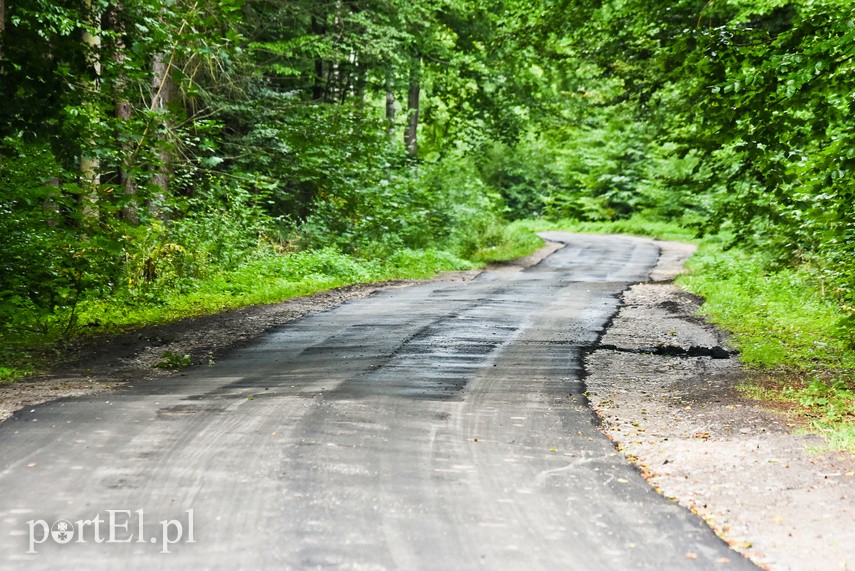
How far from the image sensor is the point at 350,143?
2303 cm

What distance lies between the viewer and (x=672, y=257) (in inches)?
1223

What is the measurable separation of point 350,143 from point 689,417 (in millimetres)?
17191

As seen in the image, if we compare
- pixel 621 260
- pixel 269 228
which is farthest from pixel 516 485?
pixel 621 260

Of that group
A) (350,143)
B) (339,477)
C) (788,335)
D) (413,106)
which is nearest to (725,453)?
(339,477)

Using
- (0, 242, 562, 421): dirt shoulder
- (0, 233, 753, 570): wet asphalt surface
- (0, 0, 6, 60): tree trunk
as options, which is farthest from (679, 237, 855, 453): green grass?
(0, 0, 6, 60): tree trunk

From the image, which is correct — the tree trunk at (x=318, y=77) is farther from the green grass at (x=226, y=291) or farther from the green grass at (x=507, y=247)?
the green grass at (x=507, y=247)

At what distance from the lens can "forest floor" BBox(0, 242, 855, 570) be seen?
446 cm

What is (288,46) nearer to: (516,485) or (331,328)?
(331,328)

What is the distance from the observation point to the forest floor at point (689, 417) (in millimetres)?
4457

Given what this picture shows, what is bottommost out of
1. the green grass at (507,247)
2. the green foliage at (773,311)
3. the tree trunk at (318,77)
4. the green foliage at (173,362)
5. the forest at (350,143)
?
the green grass at (507,247)

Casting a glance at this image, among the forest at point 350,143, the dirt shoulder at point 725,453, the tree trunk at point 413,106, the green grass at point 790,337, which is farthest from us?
the tree trunk at point 413,106

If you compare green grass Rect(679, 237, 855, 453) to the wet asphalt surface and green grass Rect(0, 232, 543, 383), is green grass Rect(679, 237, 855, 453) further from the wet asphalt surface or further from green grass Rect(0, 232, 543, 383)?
green grass Rect(0, 232, 543, 383)

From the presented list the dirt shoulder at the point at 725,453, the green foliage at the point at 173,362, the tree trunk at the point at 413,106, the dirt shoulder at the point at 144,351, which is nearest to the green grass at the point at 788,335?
the dirt shoulder at the point at 725,453

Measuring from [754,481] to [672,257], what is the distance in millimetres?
26854
